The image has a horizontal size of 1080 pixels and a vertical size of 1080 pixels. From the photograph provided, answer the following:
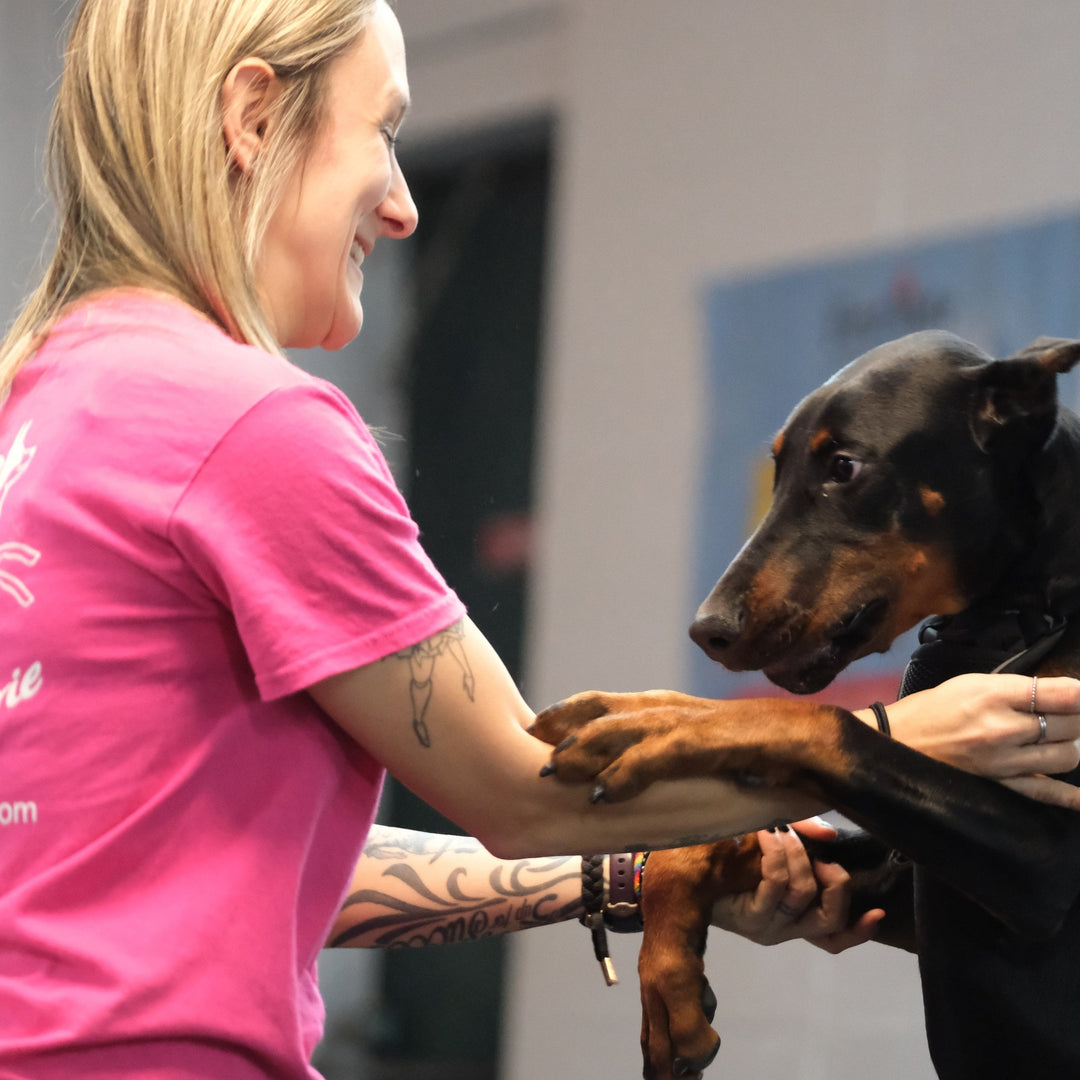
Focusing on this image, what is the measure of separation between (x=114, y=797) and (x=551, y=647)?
3249 mm

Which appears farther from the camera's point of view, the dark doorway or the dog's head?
the dark doorway

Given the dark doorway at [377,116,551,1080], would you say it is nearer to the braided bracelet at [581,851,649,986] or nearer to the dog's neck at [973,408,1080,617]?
the braided bracelet at [581,851,649,986]

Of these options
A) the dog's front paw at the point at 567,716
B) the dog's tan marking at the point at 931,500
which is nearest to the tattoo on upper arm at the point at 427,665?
the dog's front paw at the point at 567,716

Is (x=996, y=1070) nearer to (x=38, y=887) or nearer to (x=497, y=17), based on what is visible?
(x=38, y=887)

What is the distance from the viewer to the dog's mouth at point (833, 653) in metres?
1.32

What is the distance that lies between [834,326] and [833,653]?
2358mm

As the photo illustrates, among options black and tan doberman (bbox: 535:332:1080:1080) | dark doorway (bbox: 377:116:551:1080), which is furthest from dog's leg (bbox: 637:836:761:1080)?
dark doorway (bbox: 377:116:551:1080)

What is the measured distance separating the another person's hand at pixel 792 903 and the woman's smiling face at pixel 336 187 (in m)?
0.67

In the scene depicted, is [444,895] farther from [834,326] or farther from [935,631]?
[834,326]

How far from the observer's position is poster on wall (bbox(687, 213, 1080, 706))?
3188 millimetres

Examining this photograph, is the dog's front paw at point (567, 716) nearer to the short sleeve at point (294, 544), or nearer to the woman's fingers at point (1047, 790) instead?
the short sleeve at point (294, 544)

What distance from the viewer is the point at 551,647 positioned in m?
4.18

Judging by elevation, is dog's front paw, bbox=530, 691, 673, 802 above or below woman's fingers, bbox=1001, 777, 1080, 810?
above

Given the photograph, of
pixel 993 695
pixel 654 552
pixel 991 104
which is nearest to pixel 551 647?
pixel 654 552
